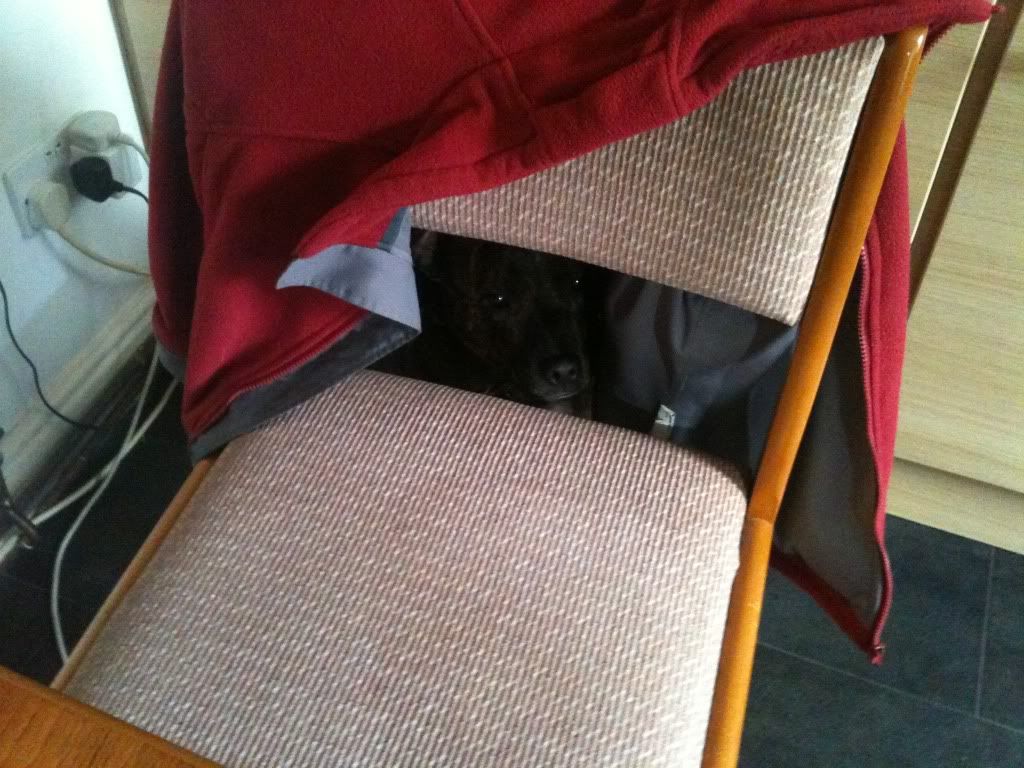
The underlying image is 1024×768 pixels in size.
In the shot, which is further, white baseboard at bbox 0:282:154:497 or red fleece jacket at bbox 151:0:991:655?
white baseboard at bbox 0:282:154:497

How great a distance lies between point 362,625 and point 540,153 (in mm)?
376

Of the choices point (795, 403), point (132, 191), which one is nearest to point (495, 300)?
point (795, 403)

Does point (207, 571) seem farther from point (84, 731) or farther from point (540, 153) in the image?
point (540, 153)

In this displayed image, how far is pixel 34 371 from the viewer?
1.27m

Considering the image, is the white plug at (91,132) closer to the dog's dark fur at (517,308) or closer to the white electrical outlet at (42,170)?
the white electrical outlet at (42,170)

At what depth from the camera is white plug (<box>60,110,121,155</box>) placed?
1.23 m

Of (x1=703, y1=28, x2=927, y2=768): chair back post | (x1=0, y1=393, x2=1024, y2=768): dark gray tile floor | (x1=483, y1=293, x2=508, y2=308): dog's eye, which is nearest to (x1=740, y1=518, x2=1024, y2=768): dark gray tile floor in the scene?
(x1=0, y1=393, x2=1024, y2=768): dark gray tile floor

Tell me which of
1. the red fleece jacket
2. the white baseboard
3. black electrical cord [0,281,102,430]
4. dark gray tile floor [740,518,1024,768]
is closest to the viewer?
the red fleece jacket

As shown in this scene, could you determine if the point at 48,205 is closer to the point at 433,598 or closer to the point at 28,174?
the point at 28,174

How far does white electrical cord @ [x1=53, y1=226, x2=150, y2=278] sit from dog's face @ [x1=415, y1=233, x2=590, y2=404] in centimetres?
60

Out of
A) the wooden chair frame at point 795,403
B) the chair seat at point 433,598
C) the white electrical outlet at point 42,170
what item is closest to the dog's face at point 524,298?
the chair seat at point 433,598

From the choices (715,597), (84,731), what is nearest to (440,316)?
(715,597)

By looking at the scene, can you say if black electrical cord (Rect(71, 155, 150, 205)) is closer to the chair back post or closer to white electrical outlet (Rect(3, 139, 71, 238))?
white electrical outlet (Rect(3, 139, 71, 238))

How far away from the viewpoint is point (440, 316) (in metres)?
1.03
